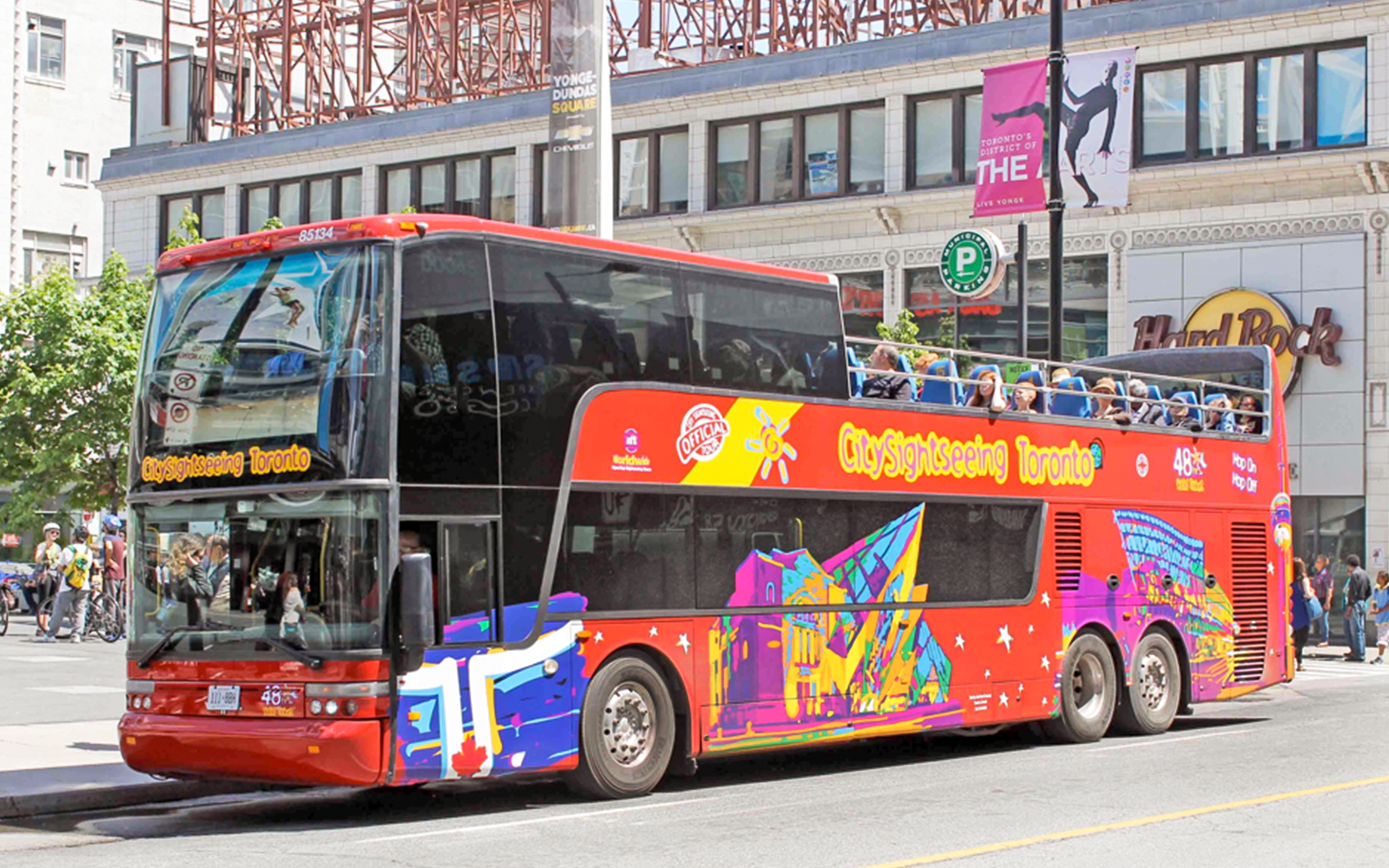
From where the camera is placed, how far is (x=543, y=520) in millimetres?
12781

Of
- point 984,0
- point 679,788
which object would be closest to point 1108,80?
point 679,788

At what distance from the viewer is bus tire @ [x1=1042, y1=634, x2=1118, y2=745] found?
17672 mm

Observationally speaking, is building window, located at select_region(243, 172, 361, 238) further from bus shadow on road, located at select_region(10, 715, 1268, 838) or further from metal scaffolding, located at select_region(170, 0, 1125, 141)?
bus shadow on road, located at select_region(10, 715, 1268, 838)

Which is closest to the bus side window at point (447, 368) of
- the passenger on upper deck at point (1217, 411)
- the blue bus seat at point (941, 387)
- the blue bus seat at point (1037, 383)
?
the blue bus seat at point (941, 387)

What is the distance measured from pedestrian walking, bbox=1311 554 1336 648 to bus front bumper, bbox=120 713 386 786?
78.6 ft

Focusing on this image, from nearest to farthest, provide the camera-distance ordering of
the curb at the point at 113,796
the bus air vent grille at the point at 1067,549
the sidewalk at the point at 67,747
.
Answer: the curb at the point at 113,796
the sidewalk at the point at 67,747
the bus air vent grille at the point at 1067,549

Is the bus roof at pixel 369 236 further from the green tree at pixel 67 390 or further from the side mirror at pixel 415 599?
the green tree at pixel 67 390

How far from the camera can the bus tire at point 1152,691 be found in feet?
61.2

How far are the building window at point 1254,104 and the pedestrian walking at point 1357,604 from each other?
8856mm

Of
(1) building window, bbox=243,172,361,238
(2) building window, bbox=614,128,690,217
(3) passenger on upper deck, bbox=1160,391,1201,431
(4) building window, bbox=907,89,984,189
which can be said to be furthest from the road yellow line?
(1) building window, bbox=243,172,361,238

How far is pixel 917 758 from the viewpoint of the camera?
55.1 feet

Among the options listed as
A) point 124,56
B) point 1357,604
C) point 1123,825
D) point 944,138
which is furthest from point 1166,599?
point 124,56

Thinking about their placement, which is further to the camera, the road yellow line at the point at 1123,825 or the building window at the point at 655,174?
the building window at the point at 655,174

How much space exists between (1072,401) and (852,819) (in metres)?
7.37
